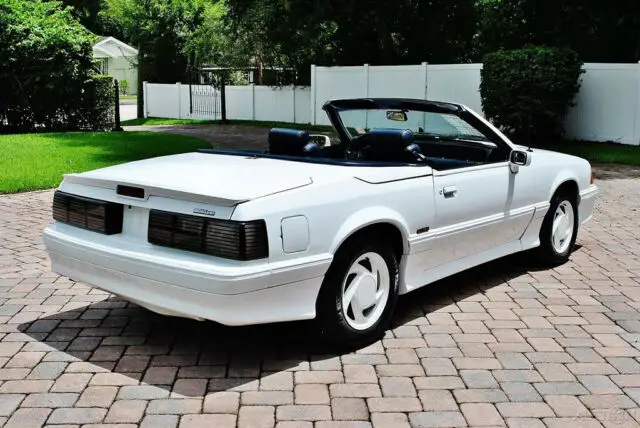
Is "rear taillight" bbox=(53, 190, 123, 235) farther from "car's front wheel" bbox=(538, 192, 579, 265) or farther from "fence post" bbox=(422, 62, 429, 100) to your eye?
"fence post" bbox=(422, 62, 429, 100)

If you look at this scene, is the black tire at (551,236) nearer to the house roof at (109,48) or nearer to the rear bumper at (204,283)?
the rear bumper at (204,283)

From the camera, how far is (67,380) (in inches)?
165

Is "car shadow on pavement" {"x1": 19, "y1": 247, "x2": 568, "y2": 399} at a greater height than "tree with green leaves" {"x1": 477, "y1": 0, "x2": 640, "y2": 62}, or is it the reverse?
"tree with green leaves" {"x1": 477, "y1": 0, "x2": 640, "y2": 62}

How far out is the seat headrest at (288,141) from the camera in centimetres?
539

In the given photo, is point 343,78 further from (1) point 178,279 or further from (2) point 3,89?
(1) point 178,279

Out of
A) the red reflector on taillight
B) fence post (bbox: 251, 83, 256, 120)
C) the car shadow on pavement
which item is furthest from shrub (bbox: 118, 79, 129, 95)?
the red reflector on taillight

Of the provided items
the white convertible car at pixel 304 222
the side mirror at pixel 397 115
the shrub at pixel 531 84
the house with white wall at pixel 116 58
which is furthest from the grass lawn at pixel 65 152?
the house with white wall at pixel 116 58

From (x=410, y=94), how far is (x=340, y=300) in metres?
18.8

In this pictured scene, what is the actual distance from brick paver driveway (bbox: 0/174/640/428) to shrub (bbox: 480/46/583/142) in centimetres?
1133

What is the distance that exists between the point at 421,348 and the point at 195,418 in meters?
1.62

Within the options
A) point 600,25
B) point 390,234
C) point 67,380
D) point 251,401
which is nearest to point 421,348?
point 390,234

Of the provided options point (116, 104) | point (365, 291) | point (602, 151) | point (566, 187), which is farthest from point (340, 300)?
point (116, 104)

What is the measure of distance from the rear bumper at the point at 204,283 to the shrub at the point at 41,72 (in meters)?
16.0

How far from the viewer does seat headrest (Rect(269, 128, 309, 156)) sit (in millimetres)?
5387
